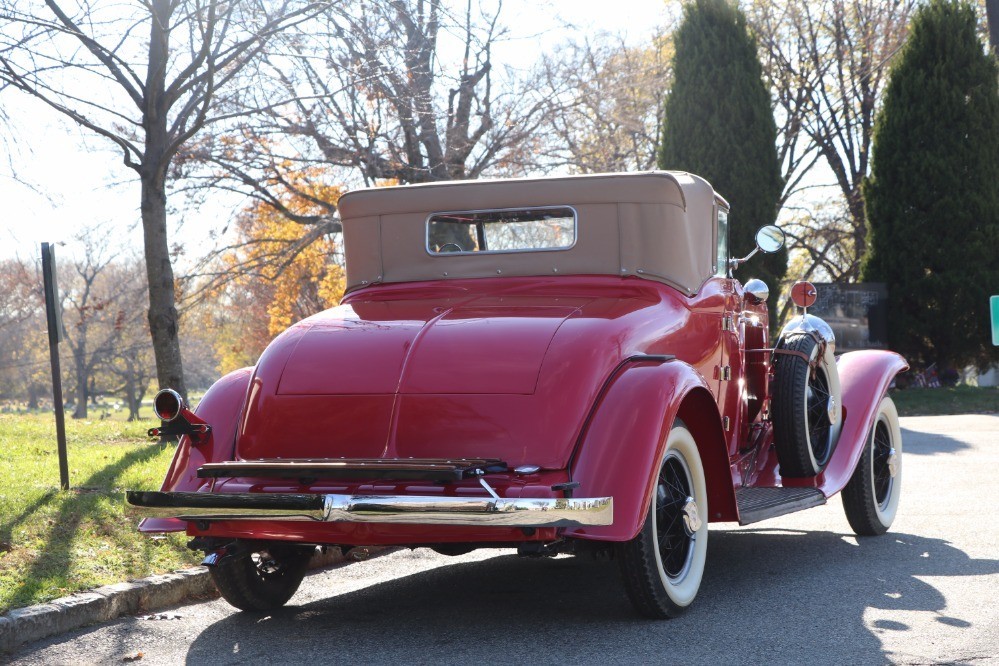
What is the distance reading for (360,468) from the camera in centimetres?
430

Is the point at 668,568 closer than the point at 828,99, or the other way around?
the point at 668,568

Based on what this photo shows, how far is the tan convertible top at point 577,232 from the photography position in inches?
221

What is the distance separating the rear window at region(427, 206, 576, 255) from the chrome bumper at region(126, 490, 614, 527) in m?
1.94

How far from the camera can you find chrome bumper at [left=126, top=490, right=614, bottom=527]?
4.04 metres

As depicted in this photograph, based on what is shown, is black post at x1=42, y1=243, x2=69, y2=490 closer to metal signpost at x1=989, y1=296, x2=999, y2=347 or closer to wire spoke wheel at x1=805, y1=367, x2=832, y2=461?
wire spoke wheel at x1=805, y1=367, x2=832, y2=461

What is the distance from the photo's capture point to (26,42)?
9.10 metres

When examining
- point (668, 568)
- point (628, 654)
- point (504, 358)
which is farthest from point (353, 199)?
point (628, 654)

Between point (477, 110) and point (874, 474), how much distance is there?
12282mm

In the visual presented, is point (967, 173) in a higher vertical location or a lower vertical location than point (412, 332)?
higher

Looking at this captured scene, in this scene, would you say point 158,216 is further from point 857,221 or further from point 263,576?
point 857,221

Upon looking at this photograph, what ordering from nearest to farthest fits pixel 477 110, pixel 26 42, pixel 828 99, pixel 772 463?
pixel 772 463 → pixel 26 42 → pixel 477 110 → pixel 828 99

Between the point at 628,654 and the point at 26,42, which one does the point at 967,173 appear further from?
the point at 628,654

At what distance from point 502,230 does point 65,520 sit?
3.04 meters

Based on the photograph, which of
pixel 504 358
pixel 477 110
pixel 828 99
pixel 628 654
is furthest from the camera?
pixel 828 99
